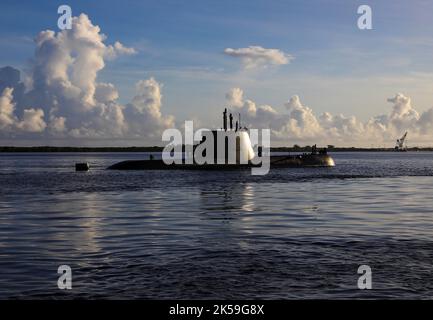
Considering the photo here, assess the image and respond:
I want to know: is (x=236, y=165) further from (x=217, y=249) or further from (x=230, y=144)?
(x=217, y=249)

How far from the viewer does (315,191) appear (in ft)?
152

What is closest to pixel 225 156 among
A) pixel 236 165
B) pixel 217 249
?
pixel 236 165

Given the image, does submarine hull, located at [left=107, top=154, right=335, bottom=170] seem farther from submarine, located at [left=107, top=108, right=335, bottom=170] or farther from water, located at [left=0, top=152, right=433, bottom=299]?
water, located at [left=0, top=152, right=433, bottom=299]

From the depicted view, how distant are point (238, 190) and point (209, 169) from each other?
33.5 metres

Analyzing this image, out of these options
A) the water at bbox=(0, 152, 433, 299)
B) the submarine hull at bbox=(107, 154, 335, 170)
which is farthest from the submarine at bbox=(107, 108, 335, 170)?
the water at bbox=(0, 152, 433, 299)

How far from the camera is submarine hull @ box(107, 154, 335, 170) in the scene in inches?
3187

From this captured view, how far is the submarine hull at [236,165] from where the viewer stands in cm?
8094

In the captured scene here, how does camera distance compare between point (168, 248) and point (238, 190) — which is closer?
point (168, 248)

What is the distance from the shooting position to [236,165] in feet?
261

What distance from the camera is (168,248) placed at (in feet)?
61.3

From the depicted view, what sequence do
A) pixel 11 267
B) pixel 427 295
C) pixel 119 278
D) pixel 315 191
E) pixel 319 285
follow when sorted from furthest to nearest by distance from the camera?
1. pixel 315 191
2. pixel 11 267
3. pixel 119 278
4. pixel 319 285
5. pixel 427 295
